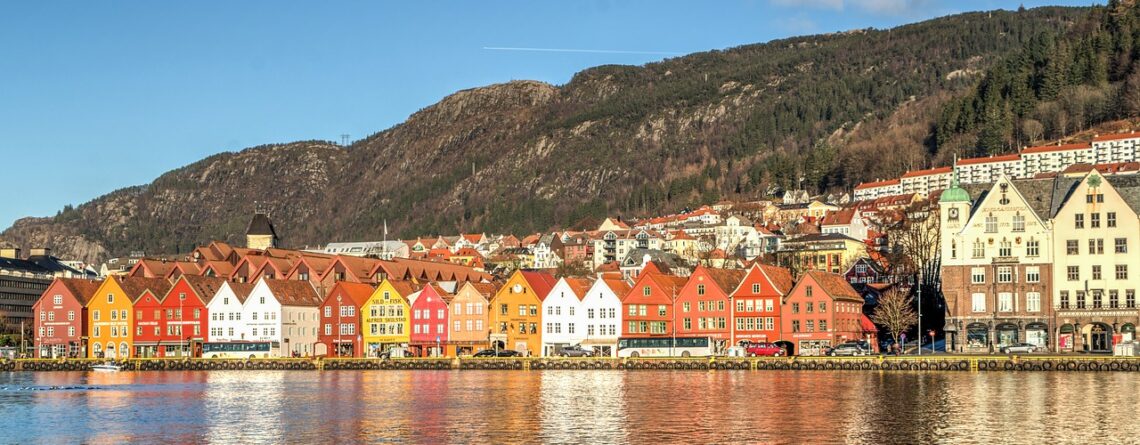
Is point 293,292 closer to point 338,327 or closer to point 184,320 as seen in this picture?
point 338,327

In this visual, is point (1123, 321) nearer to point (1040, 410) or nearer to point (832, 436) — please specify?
point (1040, 410)

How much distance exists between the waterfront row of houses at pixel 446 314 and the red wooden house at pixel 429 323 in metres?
0.10

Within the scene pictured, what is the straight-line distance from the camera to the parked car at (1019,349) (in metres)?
103

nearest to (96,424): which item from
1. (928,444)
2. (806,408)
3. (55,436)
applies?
(55,436)

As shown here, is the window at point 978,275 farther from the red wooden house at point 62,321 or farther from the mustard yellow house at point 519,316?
the red wooden house at point 62,321

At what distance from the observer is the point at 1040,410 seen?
6347cm

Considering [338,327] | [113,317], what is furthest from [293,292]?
[113,317]

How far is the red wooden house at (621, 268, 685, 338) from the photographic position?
123562 millimetres

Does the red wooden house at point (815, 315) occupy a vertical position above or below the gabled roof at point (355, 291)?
below

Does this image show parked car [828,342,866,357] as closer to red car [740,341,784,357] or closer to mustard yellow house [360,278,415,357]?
red car [740,341,784,357]

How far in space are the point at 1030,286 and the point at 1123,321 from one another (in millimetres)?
7316

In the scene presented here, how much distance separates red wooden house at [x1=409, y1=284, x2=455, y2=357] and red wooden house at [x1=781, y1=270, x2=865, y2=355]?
33.5 m

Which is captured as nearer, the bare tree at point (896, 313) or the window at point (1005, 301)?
the window at point (1005, 301)

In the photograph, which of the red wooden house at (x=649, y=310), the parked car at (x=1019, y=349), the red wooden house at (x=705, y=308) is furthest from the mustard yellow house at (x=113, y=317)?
the parked car at (x=1019, y=349)
